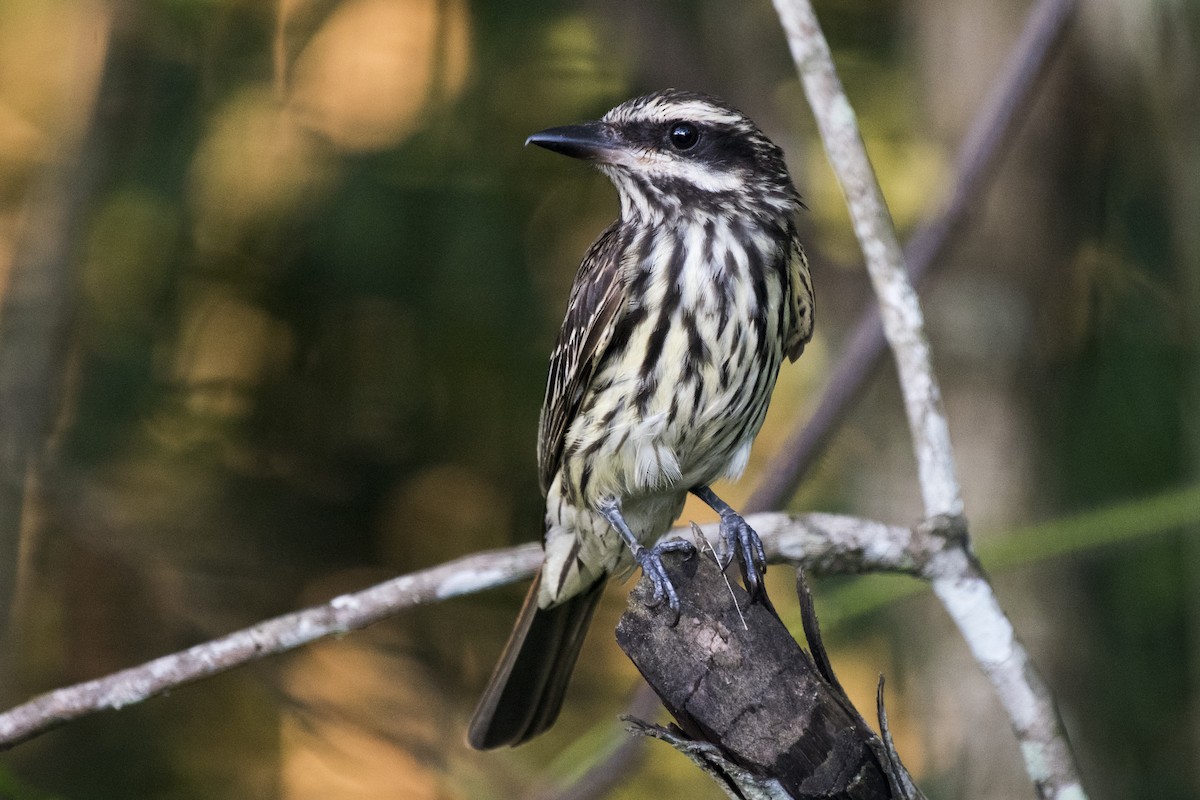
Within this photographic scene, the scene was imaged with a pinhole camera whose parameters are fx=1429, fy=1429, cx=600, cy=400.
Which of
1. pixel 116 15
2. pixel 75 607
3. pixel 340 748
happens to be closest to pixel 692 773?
pixel 340 748

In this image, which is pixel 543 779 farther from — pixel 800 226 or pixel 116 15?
pixel 116 15

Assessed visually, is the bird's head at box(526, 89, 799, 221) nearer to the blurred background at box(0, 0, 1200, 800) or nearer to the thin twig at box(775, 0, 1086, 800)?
the thin twig at box(775, 0, 1086, 800)

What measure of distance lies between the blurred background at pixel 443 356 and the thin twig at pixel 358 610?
1.44 meters

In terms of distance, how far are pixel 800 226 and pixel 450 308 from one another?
3.71ft

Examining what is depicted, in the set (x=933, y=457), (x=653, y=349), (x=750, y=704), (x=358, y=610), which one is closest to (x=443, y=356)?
(x=653, y=349)

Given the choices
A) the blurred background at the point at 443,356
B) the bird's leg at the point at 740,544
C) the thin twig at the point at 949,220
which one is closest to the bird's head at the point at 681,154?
the thin twig at the point at 949,220

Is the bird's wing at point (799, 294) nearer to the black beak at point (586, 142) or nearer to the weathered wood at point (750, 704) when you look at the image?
the black beak at point (586, 142)

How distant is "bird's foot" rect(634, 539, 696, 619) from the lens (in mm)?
2059

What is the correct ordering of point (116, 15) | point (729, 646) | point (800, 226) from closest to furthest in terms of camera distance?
point (729, 646)
point (116, 15)
point (800, 226)

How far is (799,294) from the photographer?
307 centimetres

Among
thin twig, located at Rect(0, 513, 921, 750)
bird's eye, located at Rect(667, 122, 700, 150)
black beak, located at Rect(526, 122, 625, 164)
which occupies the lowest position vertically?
thin twig, located at Rect(0, 513, 921, 750)

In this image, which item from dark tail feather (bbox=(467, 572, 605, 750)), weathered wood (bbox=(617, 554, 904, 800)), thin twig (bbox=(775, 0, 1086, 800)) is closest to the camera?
weathered wood (bbox=(617, 554, 904, 800))

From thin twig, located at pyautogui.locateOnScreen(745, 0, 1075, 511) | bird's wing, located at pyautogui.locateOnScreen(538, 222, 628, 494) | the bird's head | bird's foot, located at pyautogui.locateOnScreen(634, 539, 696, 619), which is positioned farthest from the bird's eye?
bird's foot, located at pyautogui.locateOnScreen(634, 539, 696, 619)

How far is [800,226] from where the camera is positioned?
14.0 ft
